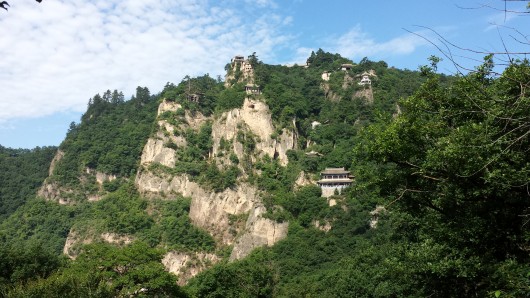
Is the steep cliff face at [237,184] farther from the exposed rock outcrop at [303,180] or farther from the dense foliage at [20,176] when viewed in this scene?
the dense foliage at [20,176]

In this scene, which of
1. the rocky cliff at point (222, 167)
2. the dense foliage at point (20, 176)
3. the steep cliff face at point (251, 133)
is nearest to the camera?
the rocky cliff at point (222, 167)

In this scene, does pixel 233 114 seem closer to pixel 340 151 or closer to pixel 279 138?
pixel 279 138

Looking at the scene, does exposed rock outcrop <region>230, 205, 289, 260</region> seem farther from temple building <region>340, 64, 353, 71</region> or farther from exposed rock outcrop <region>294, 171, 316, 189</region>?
temple building <region>340, 64, 353, 71</region>

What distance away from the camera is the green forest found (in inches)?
410

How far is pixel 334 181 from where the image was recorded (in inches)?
2184

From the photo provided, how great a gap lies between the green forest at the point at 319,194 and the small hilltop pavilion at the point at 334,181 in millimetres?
1346

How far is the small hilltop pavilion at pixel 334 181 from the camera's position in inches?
2179

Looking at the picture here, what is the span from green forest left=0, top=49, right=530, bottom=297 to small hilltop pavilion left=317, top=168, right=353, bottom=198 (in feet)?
4.42

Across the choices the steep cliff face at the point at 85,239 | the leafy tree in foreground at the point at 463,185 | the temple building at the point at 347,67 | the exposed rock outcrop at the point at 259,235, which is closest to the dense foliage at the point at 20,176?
the steep cliff face at the point at 85,239

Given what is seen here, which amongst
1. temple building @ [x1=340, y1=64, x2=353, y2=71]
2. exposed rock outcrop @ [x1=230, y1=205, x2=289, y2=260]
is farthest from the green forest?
temple building @ [x1=340, y1=64, x2=353, y2=71]

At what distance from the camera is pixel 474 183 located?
36.1ft

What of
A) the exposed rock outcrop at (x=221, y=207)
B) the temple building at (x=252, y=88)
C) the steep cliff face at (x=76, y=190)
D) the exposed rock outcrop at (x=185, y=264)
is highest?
the temple building at (x=252, y=88)

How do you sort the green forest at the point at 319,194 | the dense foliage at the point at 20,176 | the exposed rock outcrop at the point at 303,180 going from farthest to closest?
the dense foliage at the point at 20,176 → the exposed rock outcrop at the point at 303,180 → the green forest at the point at 319,194

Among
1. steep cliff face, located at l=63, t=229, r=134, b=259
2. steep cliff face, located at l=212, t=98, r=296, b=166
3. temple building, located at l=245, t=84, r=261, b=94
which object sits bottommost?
steep cliff face, located at l=63, t=229, r=134, b=259
